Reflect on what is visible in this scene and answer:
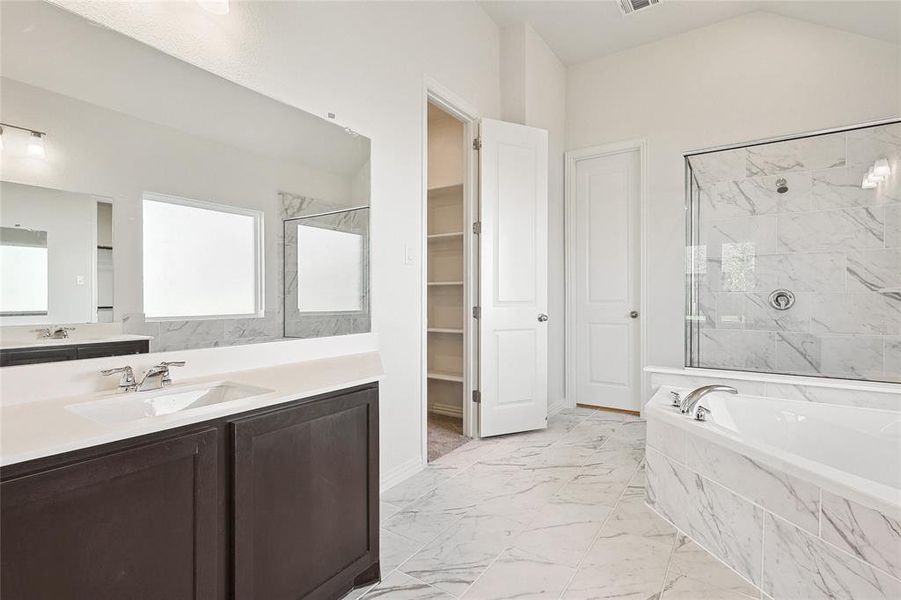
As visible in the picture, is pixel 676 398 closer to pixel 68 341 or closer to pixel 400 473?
pixel 400 473

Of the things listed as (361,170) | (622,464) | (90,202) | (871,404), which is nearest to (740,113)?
(871,404)

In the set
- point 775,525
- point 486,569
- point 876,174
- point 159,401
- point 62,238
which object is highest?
point 876,174

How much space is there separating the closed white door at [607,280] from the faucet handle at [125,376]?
3557mm

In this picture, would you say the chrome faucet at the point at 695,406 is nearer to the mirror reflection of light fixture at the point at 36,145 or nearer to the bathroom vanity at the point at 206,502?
the bathroom vanity at the point at 206,502

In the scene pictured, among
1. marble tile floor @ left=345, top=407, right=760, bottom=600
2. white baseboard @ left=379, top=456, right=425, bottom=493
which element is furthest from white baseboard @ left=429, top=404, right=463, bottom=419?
white baseboard @ left=379, top=456, right=425, bottom=493

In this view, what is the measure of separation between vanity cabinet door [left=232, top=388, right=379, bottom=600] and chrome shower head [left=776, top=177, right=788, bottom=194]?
288 cm

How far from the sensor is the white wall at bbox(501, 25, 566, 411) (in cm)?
362

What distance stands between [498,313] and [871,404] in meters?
2.14

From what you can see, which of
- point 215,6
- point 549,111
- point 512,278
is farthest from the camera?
point 549,111

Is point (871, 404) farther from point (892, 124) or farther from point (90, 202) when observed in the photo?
point (90, 202)

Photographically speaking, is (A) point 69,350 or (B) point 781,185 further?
(B) point 781,185

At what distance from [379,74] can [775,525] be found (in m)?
2.57

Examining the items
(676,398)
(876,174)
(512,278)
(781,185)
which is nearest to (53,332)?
(676,398)

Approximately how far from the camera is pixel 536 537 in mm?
1961
